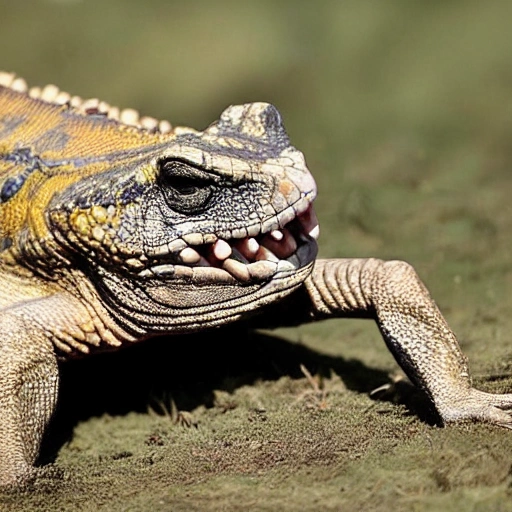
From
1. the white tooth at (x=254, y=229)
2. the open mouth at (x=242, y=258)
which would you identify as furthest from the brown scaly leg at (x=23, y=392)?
the white tooth at (x=254, y=229)

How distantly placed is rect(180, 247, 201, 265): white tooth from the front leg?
1.10m

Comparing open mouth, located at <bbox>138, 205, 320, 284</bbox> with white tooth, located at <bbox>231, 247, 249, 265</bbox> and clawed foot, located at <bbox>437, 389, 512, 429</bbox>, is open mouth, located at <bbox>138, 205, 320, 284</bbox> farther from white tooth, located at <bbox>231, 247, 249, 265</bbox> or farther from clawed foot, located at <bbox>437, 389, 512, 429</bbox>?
clawed foot, located at <bbox>437, 389, 512, 429</bbox>

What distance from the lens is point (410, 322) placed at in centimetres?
610

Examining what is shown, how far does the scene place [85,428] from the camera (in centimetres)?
691

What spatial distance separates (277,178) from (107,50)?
13.2 meters

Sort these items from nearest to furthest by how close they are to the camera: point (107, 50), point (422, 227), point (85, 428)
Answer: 1. point (85, 428)
2. point (422, 227)
3. point (107, 50)

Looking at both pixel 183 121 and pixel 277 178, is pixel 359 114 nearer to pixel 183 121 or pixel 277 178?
pixel 183 121

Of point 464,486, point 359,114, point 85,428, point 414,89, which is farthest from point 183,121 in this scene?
point 464,486

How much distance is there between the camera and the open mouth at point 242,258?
5.71m

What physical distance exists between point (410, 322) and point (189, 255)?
144 cm

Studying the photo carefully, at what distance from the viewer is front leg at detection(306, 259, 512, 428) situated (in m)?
5.62

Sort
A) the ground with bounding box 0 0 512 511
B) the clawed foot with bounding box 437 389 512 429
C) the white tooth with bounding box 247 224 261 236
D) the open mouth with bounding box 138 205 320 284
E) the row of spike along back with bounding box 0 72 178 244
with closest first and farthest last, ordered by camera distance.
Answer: the ground with bounding box 0 0 512 511 < the clawed foot with bounding box 437 389 512 429 < the white tooth with bounding box 247 224 261 236 < the open mouth with bounding box 138 205 320 284 < the row of spike along back with bounding box 0 72 178 244

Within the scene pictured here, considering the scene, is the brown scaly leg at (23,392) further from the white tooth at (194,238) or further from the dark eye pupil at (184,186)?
the dark eye pupil at (184,186)

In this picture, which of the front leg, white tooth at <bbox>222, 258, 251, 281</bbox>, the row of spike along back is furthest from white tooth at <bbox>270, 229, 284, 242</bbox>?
the row of spike along back
